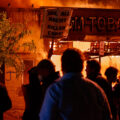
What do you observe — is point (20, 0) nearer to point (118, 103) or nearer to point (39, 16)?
point (39, 16)

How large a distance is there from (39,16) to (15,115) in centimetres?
398

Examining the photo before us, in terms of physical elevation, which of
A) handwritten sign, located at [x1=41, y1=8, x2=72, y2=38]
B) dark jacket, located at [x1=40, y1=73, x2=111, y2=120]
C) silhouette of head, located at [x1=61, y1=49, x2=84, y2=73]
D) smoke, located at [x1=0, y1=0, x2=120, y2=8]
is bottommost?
dark jacket, located at [x1=40, y1=73, x2=111, y2=120]

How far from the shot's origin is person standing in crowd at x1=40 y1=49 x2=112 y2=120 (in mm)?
2585

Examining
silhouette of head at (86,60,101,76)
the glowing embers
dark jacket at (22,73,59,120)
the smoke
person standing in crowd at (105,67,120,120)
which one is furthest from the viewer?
the smoke

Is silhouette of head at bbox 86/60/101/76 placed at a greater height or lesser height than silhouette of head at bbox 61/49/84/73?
lesser

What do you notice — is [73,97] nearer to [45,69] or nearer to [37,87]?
[45,69]

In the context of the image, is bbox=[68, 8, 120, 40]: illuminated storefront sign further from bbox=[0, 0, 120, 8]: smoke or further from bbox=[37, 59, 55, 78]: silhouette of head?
bbox=[37, 59, 55, 78]: silhouette of head

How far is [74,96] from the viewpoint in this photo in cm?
263

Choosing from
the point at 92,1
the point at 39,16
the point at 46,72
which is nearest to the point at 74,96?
the point at 46,72

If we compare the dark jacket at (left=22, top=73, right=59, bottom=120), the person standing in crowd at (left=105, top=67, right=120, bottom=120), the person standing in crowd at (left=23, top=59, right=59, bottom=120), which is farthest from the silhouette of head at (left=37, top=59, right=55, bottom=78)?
the person standing in crowd at (left=105, top=67, right=120, bottom=120)

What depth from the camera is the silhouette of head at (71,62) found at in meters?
2.75

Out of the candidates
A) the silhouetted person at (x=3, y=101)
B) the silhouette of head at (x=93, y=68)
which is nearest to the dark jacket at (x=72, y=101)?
the silhouetted person at (x=3, y=101)

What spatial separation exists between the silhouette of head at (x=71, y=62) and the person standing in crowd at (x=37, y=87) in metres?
1.52

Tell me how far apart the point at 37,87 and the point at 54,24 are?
322 cm
